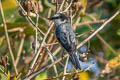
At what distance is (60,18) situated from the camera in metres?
4.46

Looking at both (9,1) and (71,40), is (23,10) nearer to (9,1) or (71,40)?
(71,40)

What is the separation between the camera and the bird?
4.20 meters

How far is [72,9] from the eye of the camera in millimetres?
4250

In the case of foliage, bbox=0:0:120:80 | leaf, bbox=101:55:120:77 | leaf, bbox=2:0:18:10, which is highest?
leaf, bbox=2:0:18:10

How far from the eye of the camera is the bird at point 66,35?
13.8ft

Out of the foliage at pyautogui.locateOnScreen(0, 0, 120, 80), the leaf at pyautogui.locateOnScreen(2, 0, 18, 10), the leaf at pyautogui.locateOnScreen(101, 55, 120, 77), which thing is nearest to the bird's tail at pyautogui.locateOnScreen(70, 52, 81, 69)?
the foliage at pyautogui.locateOnScreen(0, 0, 120, 80)

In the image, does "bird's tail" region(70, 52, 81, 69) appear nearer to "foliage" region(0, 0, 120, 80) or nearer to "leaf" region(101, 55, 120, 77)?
"foliage" region(0, 0, 120, 80)

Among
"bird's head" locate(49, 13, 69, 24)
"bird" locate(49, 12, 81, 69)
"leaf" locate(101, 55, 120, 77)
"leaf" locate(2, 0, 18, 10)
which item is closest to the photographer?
"bird" locate(49, 12, 81, 69)

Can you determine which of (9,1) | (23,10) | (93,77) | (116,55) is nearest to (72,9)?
(23,10)

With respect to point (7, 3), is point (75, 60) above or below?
below

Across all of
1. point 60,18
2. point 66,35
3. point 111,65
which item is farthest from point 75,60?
point 111,65

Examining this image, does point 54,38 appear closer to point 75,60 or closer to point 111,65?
point 111,65

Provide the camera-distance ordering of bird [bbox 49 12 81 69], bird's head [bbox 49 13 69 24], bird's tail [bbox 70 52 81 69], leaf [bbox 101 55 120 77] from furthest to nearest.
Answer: leaf [bbox 101 55 120 77] < bird's head [bbox 49 13 69 24] < bird [bbox 49 12 81 69] < bird's tail [bbox 70 52 81 69]

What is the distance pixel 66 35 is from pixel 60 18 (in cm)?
21
